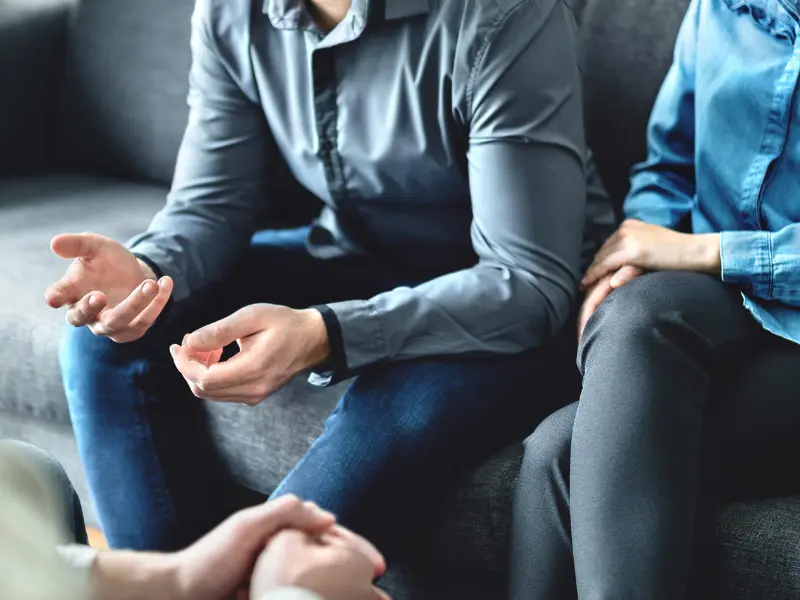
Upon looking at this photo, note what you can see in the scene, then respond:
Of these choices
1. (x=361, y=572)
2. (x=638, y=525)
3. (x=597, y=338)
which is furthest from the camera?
(x=597, y=338)

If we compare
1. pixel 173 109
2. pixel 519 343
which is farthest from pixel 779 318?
pixel 173 109

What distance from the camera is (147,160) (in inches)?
56.9

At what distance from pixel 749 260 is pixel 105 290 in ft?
1.84

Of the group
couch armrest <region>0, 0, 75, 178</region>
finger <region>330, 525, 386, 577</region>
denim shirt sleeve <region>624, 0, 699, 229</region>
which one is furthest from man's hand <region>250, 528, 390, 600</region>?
couch armrest <region>0, 0, 75, 178</region>

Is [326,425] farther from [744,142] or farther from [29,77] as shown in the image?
[29,77]

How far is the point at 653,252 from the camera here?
0.87 m

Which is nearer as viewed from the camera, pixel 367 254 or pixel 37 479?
pixel 37 479

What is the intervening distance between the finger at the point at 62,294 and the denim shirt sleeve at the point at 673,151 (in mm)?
537

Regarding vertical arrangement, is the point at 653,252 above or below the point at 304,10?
below

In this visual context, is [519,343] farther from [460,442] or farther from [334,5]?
[334,5]

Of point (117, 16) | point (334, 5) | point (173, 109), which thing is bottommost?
point (173, 109)

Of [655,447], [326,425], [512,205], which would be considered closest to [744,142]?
[512,205]

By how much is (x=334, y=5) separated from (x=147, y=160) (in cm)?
63

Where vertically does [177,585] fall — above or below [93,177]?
above
